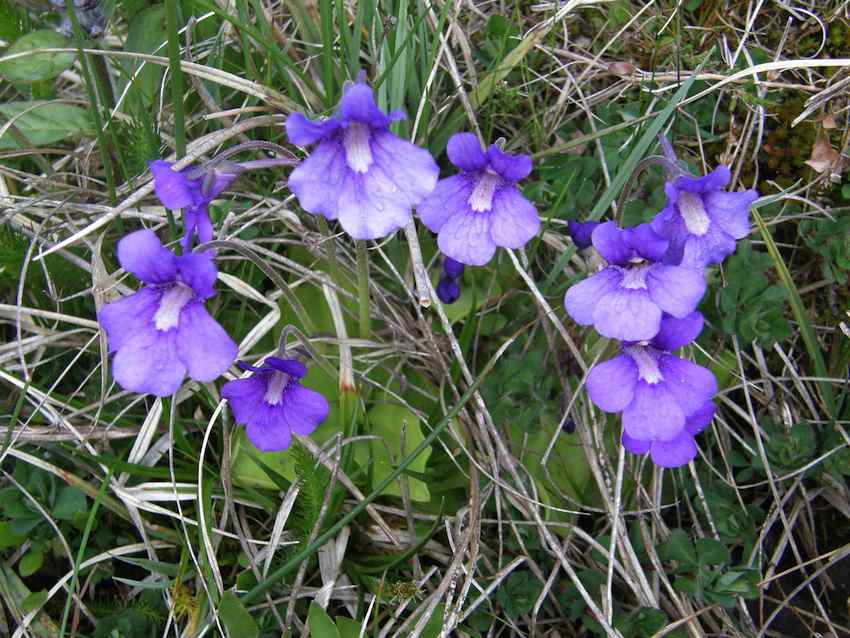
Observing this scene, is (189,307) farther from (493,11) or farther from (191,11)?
(493,11)

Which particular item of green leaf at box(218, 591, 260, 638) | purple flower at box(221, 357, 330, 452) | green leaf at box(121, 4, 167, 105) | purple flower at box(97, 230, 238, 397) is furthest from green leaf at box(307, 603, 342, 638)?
green leaf at box(121, 4, 167, 105)

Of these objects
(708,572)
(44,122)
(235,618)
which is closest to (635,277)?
(708,572)

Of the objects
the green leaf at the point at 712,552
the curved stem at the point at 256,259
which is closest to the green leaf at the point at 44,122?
the curved stem at the point at 256,259

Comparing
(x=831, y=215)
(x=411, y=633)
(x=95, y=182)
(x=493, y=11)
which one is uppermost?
(x=493, y=11)

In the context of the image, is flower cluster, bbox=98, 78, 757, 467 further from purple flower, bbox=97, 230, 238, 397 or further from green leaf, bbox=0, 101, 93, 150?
green leaf, bbox=0, 101, 93, 150

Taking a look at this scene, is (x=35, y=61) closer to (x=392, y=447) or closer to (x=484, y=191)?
(x=484, y=191)

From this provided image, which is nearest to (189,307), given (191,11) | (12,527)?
(12,527)

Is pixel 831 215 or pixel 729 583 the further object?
pixel 831 215
